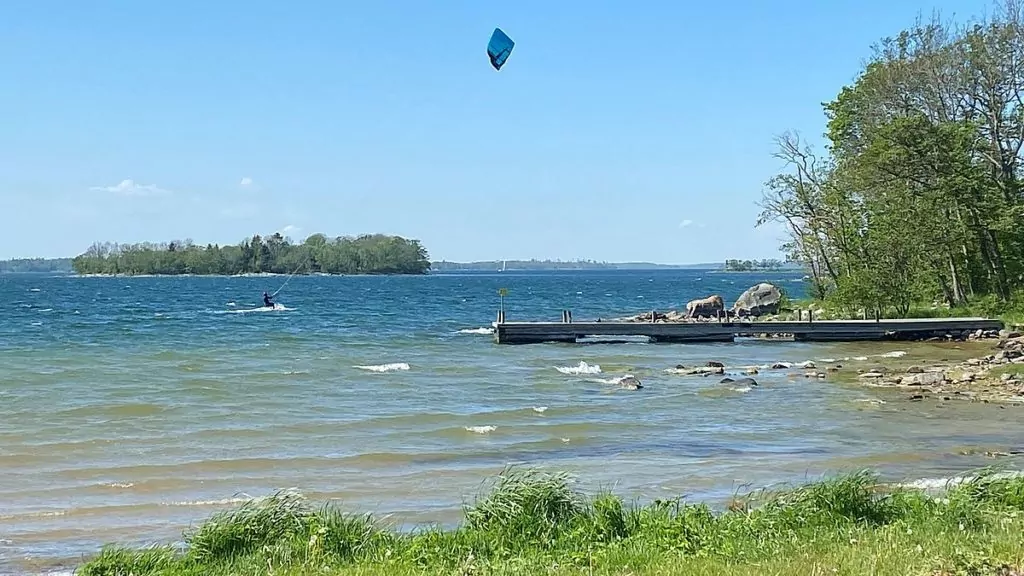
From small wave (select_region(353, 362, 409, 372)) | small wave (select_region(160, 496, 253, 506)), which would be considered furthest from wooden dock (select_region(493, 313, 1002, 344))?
small wave (select_region(160, 496, 253, 506))

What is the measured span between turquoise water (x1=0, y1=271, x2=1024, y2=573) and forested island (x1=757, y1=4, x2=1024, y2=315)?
739cm

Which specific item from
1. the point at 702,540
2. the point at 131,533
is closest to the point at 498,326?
the point at 131,533

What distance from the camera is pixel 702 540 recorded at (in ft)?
26.1

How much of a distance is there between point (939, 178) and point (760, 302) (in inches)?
642

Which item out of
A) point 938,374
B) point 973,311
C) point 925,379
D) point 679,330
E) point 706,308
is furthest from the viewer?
point 706,308

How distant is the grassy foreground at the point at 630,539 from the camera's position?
679cm

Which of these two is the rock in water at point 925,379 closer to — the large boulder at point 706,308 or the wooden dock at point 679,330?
the wooden dock at point 679,330

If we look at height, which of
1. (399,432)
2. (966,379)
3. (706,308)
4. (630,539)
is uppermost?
(706,308)

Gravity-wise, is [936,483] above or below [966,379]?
below

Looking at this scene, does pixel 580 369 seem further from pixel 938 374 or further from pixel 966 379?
pixel 966 379

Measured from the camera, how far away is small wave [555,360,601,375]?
29.8 m

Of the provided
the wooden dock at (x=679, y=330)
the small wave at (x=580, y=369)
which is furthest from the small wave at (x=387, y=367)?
the wooden dock at (x=679, y=330)

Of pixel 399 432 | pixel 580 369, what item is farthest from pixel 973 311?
pixel 399 432

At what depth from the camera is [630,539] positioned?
8.09m
